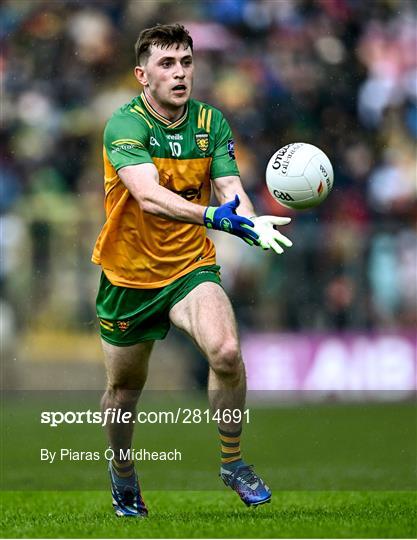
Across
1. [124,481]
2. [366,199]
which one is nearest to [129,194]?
[124,481]

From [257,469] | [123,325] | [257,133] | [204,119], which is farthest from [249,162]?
[123,325]

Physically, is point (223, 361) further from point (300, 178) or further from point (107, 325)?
point (300, 178)

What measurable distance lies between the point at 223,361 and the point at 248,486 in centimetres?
69

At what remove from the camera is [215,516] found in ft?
22.7

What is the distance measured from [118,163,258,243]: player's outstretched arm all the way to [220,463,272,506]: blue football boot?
127 centimetres

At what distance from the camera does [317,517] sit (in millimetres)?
6699

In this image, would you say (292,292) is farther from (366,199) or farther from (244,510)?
(244,510)

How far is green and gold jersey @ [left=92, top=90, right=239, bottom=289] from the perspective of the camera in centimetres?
709

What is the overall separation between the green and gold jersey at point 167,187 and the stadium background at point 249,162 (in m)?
6.21

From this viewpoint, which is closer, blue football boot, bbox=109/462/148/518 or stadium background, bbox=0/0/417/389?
blue football boot, bbox=109/462/148/518

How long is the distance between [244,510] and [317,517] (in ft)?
2.31
